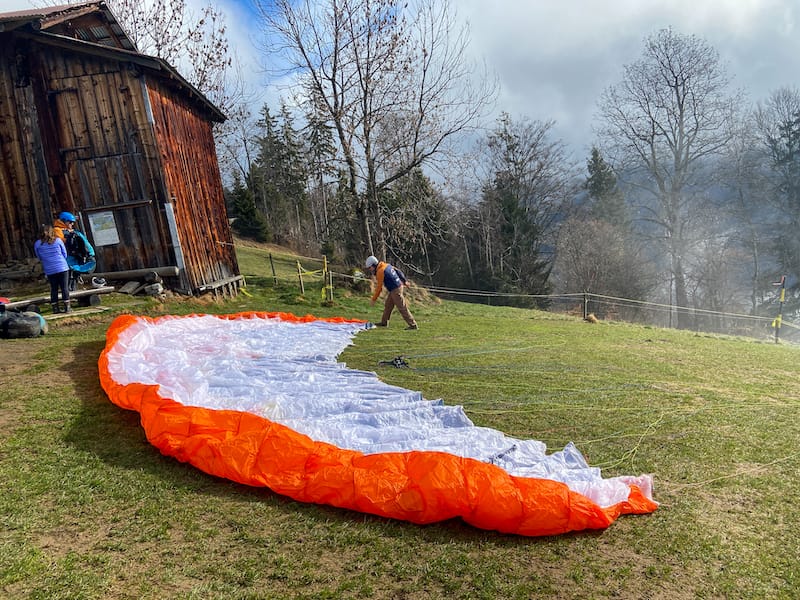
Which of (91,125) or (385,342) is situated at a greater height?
(91,125)

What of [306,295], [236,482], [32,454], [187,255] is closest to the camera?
[236,482]

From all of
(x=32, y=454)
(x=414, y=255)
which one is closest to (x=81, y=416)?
(x=32, y=454)

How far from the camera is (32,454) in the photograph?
3.46m

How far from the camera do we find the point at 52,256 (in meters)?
7.77

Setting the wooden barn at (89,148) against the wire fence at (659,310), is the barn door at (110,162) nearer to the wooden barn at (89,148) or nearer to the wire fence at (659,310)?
the wooden barn at (89,148)

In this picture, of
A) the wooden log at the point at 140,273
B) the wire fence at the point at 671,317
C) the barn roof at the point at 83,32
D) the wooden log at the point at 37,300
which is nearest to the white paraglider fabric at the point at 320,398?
the wooden log at the point at 37,300

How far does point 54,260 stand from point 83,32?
24.1ft

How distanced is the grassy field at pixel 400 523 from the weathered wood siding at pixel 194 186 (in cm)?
605

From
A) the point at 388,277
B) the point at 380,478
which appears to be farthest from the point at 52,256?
the point at 380,478

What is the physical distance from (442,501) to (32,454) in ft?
9.89

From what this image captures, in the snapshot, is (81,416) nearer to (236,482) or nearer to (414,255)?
(236,482)

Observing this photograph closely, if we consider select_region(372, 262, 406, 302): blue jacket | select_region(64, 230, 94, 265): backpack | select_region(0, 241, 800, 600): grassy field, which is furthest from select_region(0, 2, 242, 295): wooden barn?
select_region(0, 241, 800, 600): grassy field

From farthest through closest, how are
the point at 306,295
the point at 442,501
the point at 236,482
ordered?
1. the point at 306,295
2. the point at 236,482
3. the point at 442,501

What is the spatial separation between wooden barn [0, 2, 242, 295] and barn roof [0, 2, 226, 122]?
3cm
